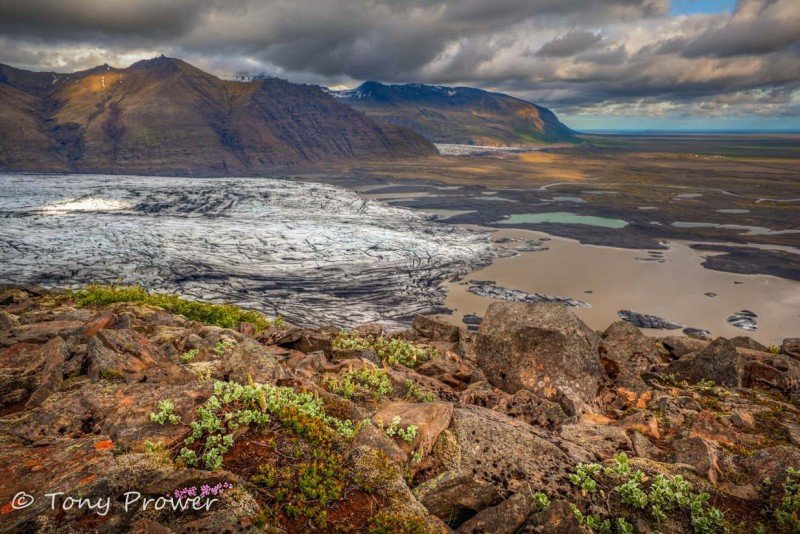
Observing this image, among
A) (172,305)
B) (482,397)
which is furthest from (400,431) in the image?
(172,305)

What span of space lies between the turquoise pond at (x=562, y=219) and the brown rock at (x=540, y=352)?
93440mm

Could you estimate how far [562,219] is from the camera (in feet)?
355

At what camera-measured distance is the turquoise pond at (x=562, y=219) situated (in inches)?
4080

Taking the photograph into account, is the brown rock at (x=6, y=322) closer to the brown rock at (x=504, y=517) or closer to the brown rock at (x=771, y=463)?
the brown rock at (x=504, y=517)

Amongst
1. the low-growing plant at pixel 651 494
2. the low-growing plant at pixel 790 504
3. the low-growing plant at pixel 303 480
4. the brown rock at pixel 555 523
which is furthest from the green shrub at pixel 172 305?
the low-growing plant at pixel 790 504

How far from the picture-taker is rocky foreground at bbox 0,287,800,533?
15.6 feet

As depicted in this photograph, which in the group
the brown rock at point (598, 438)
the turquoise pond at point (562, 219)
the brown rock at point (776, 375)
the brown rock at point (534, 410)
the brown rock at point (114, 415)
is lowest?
the turquoise pond at point (562, 219)

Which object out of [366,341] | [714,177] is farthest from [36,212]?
[714,177]

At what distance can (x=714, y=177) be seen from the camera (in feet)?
599

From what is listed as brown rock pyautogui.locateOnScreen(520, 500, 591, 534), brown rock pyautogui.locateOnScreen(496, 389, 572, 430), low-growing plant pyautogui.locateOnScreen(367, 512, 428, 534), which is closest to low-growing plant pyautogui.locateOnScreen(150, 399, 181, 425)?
low-growing plant pyautogui.locateOnScreen(367, 512, 428, 534)

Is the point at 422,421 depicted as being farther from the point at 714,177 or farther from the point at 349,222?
the point at 714,177

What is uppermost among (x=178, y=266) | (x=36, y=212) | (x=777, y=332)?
(x=36, y=212)

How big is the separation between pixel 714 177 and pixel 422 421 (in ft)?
721

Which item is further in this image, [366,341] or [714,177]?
[714,177]
